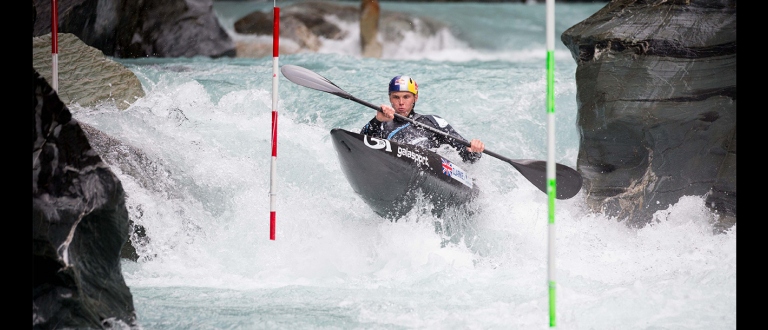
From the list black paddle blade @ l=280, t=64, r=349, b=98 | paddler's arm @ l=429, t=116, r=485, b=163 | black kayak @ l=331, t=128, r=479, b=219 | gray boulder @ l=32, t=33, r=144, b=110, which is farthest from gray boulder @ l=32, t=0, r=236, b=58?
paddler's arm @ l=429, t=116, r=485, b=163

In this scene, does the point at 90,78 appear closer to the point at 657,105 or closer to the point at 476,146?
the point at 476,146

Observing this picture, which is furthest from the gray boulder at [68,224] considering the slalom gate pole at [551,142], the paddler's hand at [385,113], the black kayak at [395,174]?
the paddler's hand at [385,113]

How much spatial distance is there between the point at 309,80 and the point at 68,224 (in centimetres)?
193

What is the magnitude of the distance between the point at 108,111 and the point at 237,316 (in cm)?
222

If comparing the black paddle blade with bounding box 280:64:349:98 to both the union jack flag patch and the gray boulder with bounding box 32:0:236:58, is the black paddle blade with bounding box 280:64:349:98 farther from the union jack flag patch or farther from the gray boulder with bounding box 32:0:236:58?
the gray boulder with bounding box 32:0:236:58

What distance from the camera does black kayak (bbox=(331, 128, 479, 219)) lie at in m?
4.36

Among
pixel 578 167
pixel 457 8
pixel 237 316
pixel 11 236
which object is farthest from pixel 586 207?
pixel 457 8

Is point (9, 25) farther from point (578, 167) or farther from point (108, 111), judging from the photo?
point (578, 167)

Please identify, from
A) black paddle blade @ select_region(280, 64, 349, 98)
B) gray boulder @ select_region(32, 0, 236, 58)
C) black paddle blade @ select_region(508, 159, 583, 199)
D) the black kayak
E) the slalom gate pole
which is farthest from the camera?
gray boulder @ select_region(32, 0, 236, 58)

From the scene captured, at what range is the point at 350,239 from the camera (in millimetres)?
4742

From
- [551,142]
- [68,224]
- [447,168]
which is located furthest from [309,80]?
[551,142]

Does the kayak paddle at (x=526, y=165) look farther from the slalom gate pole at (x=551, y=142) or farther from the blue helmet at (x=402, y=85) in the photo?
the slalom gate pole at (x=551, y=142)

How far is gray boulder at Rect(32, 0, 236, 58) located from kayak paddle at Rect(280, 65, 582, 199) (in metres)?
1.59

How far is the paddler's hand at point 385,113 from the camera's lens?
14.9 ft
